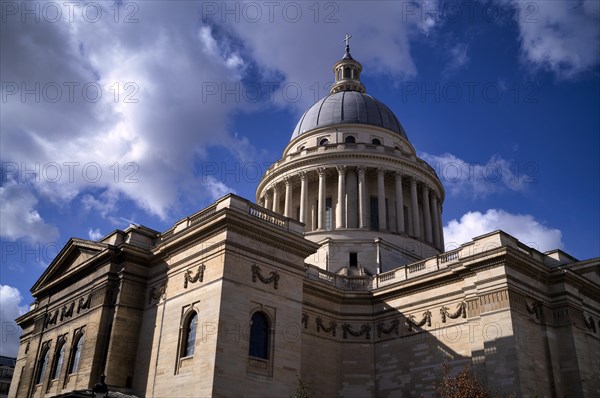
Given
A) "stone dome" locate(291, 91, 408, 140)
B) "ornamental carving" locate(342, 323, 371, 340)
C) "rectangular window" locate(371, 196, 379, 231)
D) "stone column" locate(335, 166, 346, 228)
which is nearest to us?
"ornamental carving" locate(342, 323, 371, 340)

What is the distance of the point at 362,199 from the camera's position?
1786 inches

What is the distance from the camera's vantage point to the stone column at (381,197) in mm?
45031

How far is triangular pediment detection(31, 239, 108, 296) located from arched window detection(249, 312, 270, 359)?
10349 mm

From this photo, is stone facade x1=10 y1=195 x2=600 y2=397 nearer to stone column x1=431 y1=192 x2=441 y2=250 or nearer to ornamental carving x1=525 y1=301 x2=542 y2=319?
ornamental carving x1=525 y1=301 x2=542 y2=319

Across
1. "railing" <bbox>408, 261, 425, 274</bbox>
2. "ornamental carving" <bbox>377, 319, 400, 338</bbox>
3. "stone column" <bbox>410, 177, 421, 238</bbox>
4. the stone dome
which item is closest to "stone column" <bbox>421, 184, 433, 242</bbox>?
"stone column" <bbox>410, 177, 421, 238</bbox>

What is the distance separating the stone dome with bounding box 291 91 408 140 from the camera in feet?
171

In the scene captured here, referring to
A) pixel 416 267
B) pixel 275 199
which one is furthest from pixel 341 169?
pixel 416 267

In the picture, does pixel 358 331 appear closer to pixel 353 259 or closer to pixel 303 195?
pixel 353 259

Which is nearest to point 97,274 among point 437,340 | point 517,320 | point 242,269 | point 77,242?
point 77,242

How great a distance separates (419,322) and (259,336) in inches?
427

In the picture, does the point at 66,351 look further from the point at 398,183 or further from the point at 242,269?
the point at 398,183

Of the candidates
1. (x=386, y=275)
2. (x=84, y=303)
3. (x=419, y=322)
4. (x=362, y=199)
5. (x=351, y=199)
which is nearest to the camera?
(x=84, y=303)

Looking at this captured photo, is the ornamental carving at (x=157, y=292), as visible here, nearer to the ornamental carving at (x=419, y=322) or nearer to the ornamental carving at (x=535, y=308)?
the ornamental carving at (x=419, y=322)

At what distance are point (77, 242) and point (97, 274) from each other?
3935 mm
